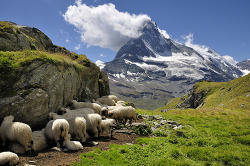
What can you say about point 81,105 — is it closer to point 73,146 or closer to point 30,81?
point 30,81

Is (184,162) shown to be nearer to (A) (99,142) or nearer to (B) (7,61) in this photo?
(A) (99,142)

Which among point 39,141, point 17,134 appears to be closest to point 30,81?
point 17,134

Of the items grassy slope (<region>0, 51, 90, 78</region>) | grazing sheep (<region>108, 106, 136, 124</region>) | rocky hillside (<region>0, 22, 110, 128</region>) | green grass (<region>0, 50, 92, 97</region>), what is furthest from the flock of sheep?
grazing sheep (<region>108, 106, 136, 124</region>)

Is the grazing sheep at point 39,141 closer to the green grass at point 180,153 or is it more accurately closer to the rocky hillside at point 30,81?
the rocky hillside at point 30,81

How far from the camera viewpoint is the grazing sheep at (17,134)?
11.5m

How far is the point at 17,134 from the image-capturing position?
11500mm

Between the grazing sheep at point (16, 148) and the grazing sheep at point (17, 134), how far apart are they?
243 millimetres

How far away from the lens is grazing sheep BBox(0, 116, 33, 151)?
11484mm

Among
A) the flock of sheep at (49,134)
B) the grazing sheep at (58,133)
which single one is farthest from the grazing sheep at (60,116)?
the grazing sheep at (58,133)

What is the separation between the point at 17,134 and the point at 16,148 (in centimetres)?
95

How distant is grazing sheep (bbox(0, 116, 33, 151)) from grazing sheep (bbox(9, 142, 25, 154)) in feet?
0.80

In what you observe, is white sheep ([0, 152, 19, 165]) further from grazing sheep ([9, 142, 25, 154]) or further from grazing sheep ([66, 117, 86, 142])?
grazing sheep ([66, 117, 86, 142])

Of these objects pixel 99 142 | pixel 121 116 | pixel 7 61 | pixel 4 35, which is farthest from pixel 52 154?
pixel 4 35

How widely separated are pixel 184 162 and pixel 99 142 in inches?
307
